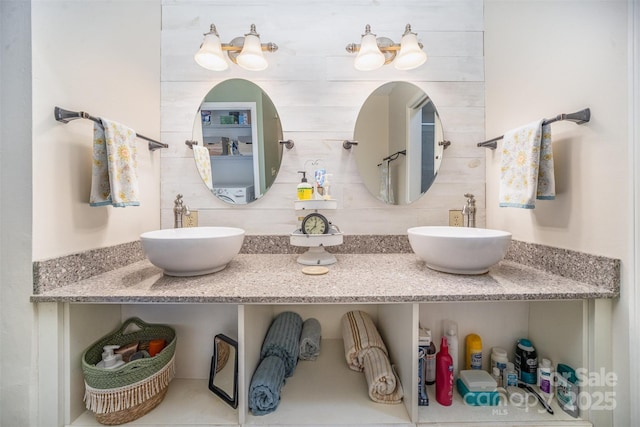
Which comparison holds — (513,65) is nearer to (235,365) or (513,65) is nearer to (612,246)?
(612,246)

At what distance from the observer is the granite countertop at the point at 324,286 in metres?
0.75

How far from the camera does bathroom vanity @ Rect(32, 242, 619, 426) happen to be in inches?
30.1

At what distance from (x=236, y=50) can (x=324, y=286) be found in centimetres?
124

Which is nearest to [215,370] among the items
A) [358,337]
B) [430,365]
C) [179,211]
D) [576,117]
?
[358,337]

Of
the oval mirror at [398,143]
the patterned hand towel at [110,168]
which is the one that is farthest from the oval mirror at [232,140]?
the oval mirror at [398,143]

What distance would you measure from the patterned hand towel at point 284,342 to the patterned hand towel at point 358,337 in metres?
0.22

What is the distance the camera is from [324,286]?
825 mm

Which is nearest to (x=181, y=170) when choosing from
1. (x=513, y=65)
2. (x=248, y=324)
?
(x=248, y=324)

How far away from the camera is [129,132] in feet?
3.37

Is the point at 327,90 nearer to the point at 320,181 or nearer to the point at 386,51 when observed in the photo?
the point at 386,51

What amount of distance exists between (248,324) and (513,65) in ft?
5.33

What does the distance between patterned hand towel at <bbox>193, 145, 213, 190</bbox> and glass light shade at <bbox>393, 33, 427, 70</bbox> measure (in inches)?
43.7

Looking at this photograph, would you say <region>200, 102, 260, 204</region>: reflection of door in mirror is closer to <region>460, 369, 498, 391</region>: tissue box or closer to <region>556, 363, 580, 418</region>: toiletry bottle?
<region>460, 369, 498, 391</region>: tissue box

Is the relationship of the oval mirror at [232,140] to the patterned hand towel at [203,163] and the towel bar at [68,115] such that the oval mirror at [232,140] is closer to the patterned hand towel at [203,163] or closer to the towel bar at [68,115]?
the patterned hand towel at [203,163]
